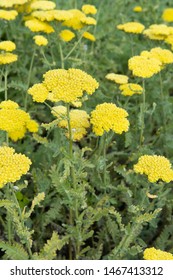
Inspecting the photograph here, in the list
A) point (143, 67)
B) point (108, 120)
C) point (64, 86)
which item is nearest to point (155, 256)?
point (108, 120)

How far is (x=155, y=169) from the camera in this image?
2875 mm

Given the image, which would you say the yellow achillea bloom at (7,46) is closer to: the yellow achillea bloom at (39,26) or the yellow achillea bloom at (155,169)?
the yellow achillea bloom at (39,26)

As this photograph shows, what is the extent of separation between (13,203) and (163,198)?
1.14 meters

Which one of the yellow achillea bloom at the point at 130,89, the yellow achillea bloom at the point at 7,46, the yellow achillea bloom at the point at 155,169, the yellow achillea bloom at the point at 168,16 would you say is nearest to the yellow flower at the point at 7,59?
the yellow achillea bloom at the point at 7,46

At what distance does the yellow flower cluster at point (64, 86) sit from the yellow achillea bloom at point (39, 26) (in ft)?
3.65

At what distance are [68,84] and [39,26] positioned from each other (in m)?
1.31

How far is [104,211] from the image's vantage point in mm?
3045

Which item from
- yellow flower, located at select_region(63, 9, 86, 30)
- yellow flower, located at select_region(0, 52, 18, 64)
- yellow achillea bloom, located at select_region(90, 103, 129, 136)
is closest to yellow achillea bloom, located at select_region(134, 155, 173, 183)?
yellow achillea bloom, located at select_region(90, 103, 129, 136)

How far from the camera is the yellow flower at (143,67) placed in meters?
3.49

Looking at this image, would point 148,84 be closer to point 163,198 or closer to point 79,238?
point 163,198

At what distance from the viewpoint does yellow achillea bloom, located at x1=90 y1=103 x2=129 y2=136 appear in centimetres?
306

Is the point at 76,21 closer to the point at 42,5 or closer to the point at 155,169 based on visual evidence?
the point at 42,5

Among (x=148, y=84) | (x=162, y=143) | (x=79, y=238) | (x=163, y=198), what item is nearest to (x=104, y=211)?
(x=79, y=238)

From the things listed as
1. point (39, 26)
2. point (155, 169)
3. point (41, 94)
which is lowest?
point (155, 169)
